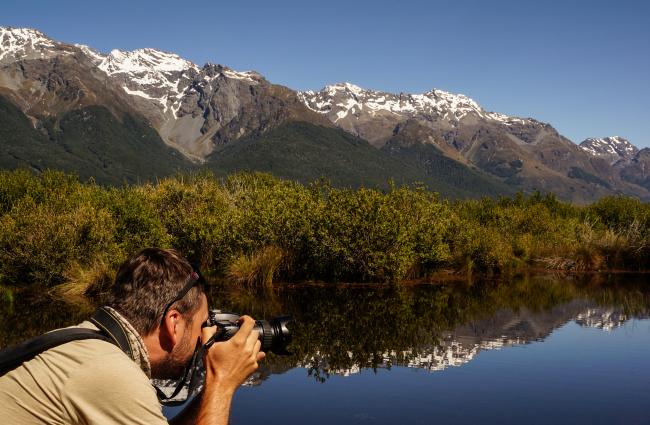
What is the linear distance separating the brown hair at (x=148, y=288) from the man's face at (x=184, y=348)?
11 centimetres

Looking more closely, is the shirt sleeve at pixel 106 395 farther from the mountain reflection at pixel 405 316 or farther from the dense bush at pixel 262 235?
the dense bush at pixel 262 235

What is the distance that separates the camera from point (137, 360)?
279 cm

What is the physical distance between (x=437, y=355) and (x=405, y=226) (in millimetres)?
11584

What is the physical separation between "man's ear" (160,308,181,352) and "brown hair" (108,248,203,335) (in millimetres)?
28

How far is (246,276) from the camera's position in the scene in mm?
23594

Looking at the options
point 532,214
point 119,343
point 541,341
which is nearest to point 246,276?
point 541,341

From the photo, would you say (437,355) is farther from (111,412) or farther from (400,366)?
(111,412)

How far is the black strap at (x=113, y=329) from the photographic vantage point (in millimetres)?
2701

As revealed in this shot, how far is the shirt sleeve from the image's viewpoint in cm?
235

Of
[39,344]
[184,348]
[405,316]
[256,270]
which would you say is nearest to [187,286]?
[184,348]

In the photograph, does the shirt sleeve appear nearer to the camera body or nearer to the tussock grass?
the camera body

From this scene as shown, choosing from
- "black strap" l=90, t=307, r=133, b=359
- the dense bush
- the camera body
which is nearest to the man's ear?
"black strap" l=90, t=307, r=133, b=359

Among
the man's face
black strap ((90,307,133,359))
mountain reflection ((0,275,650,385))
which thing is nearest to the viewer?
black strap ((90,307,133,359))

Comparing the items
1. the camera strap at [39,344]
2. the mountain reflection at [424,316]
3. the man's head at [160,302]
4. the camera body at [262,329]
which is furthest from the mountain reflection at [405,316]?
the camera strap at [39,344]
